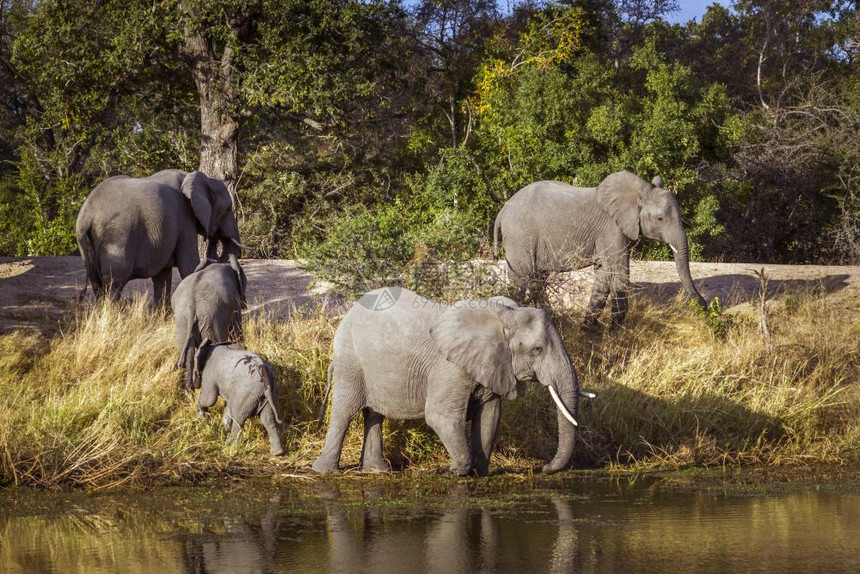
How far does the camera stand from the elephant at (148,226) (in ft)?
44.9

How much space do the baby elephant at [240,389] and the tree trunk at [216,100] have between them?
10.8m

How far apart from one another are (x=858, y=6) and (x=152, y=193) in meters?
22.7

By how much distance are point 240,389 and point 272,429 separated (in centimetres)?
44

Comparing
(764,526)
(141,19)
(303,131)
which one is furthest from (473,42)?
(764,526)

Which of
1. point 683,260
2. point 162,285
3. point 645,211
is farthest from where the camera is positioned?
point 162,285

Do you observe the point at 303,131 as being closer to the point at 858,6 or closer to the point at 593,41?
the point at 593,41

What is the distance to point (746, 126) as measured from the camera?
80.7ft

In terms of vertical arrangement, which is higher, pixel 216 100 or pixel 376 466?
pixel 216 100

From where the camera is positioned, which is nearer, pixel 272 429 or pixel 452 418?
pixel 452 418

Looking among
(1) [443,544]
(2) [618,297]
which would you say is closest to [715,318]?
(2) [618,297]

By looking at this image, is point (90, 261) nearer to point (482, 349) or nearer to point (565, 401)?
point (482, 349)

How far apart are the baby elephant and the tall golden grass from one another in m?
0.17

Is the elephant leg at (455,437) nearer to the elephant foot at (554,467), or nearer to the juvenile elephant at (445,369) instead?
the juvenile elephant at (445,369)

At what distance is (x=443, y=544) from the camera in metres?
7.23
